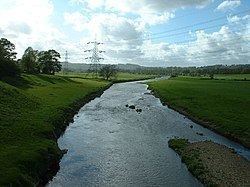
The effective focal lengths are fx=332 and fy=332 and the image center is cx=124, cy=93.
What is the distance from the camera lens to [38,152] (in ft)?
100.0

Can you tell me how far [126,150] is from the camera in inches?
1505

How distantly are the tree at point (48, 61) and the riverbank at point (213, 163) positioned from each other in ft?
377

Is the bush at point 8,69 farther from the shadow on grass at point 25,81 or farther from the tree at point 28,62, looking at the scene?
the tree at point 28,62

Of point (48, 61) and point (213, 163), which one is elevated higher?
point (48, 61)

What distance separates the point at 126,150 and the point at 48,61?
384 feet

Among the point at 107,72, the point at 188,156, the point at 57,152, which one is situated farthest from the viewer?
the point at 107,72

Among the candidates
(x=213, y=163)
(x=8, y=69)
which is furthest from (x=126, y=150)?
(x=8, y=69)

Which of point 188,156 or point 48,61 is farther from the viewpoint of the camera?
point 48,61

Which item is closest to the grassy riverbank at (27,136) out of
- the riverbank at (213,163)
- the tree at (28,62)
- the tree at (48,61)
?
the riverbank at (213,163)

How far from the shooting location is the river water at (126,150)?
29.1 metres

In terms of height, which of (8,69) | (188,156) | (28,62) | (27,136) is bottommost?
(188,156)

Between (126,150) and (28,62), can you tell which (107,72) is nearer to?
(28,62)

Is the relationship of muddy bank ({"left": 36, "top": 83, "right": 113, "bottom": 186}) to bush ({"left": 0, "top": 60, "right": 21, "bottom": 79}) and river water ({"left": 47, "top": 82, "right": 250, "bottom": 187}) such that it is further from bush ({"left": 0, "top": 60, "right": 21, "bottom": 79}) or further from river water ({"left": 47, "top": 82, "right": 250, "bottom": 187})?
bush ({"left": 0, "top": 60, "right": 21, "bottom": 79})

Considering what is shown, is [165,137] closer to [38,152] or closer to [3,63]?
[38,152]
